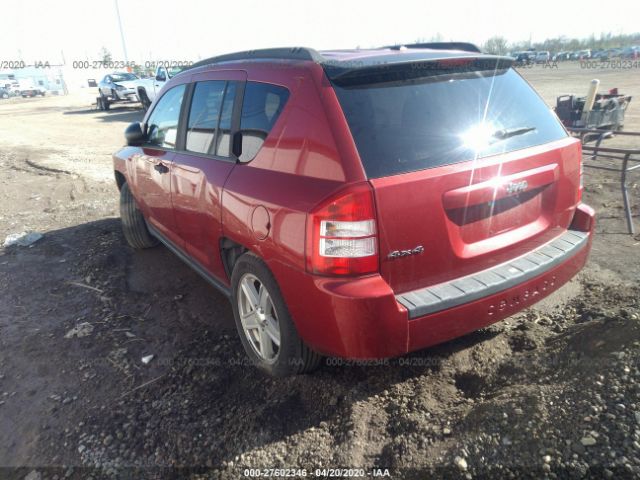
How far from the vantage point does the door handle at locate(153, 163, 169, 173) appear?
12.2 feet

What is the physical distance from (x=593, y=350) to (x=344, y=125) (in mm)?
1911

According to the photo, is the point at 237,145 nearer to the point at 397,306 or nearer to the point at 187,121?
the point at 187,121

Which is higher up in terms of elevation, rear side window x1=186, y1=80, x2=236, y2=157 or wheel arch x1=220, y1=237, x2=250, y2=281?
rear side window x1=186, y1=80, x2=236, y2=157

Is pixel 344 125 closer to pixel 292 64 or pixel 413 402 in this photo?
pixel 292 64

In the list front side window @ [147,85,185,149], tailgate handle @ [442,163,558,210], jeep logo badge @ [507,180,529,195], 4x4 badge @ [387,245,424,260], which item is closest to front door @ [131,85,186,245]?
front side window @ [147,85,185,149]

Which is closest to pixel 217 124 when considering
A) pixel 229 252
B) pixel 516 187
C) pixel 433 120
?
pixel 229 252

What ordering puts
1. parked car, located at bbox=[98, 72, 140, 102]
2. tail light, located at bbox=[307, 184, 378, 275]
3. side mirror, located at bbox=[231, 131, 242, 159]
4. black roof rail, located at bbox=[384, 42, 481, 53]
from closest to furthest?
tail light, located at bbox=[307, 184, 378, 275] → side mirror, located at bbox=[231, 131, 242, 159] → black roof rail, located at bbox=[384, 42, 481, 53] → parked car, located at bbox=[98, 72, 140, 102]

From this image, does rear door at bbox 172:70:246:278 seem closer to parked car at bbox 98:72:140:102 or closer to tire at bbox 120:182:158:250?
tire at bbox 120:182:158:250

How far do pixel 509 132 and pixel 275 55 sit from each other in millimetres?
1441

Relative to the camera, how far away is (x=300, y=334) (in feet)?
7.95

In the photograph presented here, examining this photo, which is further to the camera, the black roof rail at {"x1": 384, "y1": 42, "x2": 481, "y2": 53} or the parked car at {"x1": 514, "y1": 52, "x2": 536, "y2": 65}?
the black roof rail at {"x1": 384, "y1": 42, "x2": 481, "y2": 53}

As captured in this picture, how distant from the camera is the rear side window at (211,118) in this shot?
301cm

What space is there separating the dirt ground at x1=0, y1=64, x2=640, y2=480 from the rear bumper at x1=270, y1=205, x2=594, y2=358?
0.46 metres

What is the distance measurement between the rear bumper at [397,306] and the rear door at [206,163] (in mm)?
860
